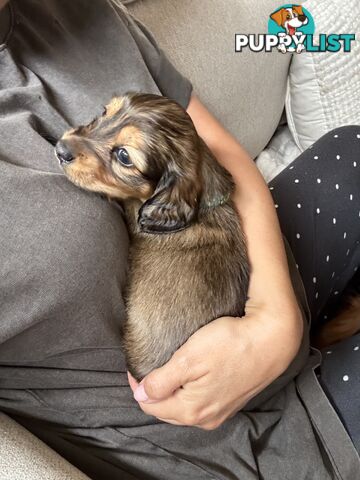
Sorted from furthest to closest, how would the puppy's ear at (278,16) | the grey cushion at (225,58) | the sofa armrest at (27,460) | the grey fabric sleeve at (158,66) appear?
the puppy's ear at (278,16) → the grey cushion at (225,58) → the grey fabric sleeve at (158,66) → the sofa armrest at (27,460)

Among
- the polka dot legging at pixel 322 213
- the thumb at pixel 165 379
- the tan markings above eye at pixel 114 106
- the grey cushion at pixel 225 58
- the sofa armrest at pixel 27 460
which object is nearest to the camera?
the sofa armrest at pixel 27 460

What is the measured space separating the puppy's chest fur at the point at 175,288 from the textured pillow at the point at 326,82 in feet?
3.34

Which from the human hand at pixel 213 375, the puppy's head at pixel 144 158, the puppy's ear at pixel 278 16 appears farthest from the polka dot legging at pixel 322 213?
the puppy's ear at pixel 278 16

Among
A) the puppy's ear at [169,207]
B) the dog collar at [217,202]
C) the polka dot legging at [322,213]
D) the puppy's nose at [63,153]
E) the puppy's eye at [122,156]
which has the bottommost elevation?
the polka dot legging at [322,213]

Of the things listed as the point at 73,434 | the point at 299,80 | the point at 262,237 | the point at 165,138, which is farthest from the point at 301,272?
the point at 299,80

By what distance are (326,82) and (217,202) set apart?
40.2 inches

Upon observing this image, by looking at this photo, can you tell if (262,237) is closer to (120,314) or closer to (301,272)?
(301,272)

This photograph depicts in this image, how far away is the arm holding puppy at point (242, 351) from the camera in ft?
3.12

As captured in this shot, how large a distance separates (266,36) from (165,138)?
99cm

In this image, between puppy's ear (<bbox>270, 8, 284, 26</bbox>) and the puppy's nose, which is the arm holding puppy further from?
puppy's ear (<bbox>270, 8, 284, 26</bbox>)

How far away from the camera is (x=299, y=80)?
6.23 ft

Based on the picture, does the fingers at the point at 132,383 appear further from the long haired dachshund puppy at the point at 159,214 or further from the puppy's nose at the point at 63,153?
the puppy's nose at the point at 63,153

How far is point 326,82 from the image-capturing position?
1.88 meters

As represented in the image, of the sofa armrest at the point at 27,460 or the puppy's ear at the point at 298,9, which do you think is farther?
the puppy's ear at the point at 298,9
